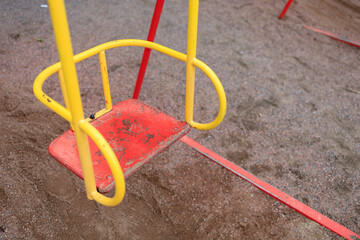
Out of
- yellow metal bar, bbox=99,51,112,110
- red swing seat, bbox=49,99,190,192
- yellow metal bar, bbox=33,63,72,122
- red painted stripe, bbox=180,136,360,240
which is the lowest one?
red painted stripe, bbox=180,136,360,240

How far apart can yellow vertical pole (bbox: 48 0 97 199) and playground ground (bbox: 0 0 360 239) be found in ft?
2.22

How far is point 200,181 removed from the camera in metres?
1.75

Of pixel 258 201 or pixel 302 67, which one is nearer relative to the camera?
pixel 258 201

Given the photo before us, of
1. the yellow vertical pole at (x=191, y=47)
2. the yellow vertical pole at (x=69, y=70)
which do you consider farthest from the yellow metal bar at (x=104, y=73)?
the yellow vertical pole at (x=69, y=70)

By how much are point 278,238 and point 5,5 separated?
351 cm

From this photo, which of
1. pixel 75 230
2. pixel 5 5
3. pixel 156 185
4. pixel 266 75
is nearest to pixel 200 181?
pixel 156 185

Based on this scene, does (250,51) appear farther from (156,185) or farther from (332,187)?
(156,185)

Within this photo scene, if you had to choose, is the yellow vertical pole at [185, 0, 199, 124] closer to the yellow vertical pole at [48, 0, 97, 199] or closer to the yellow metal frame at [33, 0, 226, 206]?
the yellow metal frame at [33, 0, 226, 206]

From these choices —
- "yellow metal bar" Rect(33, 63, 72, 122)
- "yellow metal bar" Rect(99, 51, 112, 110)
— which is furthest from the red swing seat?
"yellow metal bar" Rect(33, 63, 72, 122)

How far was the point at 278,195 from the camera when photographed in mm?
1708

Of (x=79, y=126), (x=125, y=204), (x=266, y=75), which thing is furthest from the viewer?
(x=266, y=75)

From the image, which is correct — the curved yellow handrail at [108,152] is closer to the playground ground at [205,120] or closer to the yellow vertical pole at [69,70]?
the yellow vertical pole at [69,70]

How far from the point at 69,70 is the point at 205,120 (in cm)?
157

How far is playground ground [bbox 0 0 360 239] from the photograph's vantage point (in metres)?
1.52
